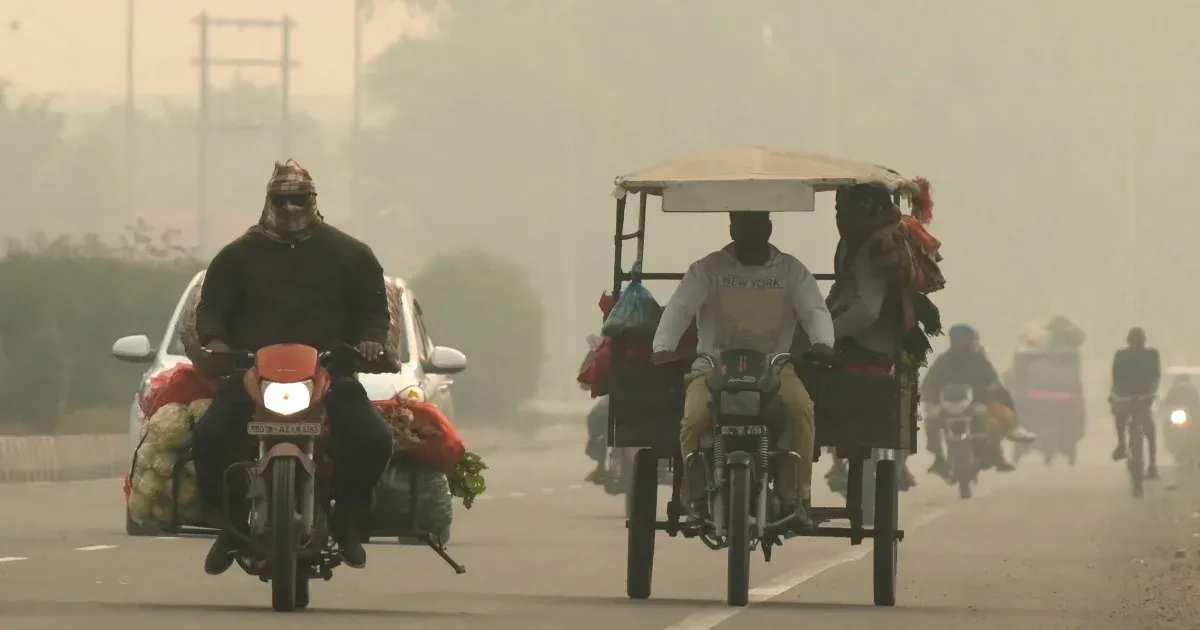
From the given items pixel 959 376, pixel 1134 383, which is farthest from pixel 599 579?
Answer: pixel 1134 383

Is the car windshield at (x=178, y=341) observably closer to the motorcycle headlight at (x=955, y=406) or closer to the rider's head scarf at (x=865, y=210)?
the rider's head scarf at (x=865, y=210)

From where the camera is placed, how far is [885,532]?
16.0m

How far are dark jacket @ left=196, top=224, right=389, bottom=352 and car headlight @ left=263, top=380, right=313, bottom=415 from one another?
0.42 meters

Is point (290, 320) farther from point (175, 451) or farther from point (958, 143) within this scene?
point (958, 143)

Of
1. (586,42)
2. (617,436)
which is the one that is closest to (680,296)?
(617,436)

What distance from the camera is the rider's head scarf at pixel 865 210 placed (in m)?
16.4

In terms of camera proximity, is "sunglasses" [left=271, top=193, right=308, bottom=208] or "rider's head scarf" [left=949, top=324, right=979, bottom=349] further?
"rider's head scarf" [left=949, top=324, right=979, bottom=349]

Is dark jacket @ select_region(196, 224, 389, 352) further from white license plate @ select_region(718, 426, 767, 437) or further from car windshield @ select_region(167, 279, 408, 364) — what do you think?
car windshield @ select_region(167, 279, 408, 364)

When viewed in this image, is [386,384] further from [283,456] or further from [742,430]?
[283,456]

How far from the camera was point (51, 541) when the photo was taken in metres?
21.4

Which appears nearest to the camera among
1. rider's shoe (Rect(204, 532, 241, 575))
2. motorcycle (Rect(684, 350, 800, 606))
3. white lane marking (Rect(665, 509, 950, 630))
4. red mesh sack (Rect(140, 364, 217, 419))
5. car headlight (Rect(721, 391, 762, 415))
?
rider's shoe (Rect(204, 532, 241, 575))

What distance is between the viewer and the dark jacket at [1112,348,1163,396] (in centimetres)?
3672

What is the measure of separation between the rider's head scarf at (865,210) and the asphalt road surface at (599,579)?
1.89 metres

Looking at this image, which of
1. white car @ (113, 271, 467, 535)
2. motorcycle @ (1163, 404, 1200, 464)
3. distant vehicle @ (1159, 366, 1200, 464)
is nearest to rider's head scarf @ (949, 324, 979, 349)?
distant vehicle @ (1159, 366, 1200, 464)
